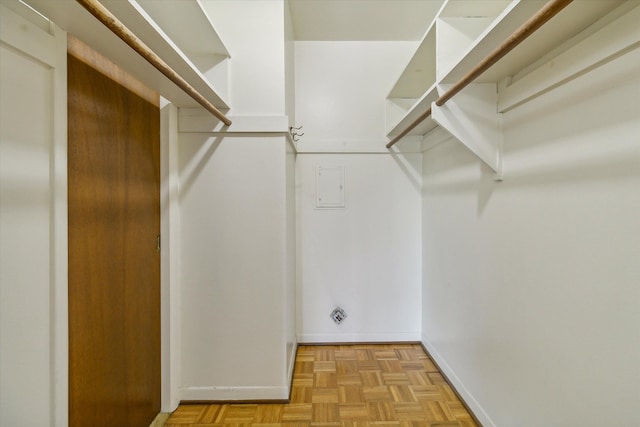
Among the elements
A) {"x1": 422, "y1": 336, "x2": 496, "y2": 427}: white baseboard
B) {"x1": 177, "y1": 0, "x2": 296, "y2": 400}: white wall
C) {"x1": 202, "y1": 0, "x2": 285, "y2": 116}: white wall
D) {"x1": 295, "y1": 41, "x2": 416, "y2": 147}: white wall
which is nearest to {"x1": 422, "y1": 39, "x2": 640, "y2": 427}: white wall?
{"x1": 422, "y1": 336, "x2": 496, "y2": 427}: white baseboard

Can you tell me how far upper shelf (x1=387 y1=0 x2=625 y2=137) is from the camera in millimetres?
869

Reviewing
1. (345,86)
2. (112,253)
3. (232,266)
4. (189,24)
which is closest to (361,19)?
(345,86)

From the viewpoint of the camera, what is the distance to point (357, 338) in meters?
2.45

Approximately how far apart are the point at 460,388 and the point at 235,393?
134 cm

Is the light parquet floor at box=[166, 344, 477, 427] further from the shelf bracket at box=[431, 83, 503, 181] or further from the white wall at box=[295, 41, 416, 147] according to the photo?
the white wall at box=[295, 41, 416, 147]

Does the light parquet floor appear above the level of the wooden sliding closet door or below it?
below

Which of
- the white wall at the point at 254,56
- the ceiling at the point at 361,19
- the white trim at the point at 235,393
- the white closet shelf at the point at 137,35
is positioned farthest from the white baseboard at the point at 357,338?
the ceiling at the point at 361,19

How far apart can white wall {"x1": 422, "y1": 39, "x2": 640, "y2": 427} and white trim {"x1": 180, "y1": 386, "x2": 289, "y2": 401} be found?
110cm

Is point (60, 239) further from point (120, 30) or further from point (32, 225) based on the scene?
point (120, 30)

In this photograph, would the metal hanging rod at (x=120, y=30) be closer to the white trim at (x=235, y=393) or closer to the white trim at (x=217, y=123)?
the white trim at (x=217, y=123)

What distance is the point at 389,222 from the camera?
8.07 feet

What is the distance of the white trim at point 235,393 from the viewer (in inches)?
67.5

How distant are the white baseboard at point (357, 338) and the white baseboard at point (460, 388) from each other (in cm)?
16

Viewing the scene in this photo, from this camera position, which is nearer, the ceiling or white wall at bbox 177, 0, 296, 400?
white wall at bbox 177, 0, 296, 400
